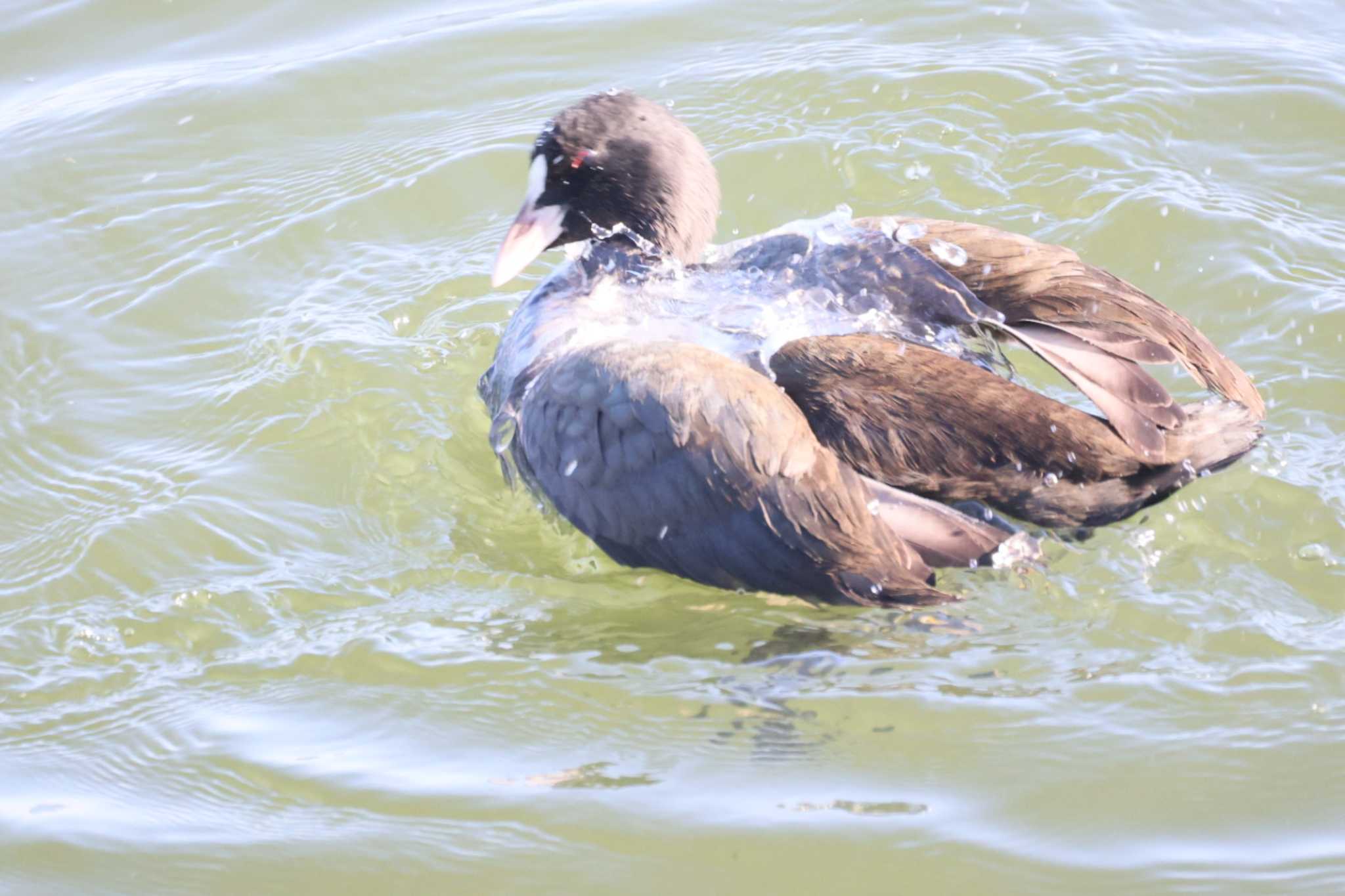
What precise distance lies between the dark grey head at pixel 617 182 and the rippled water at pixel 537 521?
55cm

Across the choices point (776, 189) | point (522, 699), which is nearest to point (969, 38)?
point (776, 189)

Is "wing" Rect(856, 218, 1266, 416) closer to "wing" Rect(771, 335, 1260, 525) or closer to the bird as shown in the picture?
the bird

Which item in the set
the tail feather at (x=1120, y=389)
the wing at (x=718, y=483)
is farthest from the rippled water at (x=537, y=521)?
the tail feather at (x=1120, y=389)

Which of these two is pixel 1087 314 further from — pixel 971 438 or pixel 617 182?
pixel 617 182

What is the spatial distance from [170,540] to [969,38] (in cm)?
379

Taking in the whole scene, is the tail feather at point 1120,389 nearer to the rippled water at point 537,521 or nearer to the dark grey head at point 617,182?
the rippled water at point 537,521

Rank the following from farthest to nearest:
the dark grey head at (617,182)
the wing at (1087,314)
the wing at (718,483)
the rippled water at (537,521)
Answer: the dark grey head at (617,182) → the wing at (1087,314) → the wing at (718,483) → the rippled water at (537,521)

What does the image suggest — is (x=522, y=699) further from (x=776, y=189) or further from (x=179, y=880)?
(x=776, y=189)

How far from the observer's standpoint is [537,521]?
Answer: 392 cm

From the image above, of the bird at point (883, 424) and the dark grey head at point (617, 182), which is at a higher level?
the dark grey head at point (617, 182)

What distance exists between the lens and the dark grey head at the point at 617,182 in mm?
4223

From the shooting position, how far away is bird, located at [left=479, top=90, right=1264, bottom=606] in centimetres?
316

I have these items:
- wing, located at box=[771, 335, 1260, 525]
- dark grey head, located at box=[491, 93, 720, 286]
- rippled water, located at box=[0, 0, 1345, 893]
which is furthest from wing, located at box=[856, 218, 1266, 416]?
dark grey head, located at box=[491, 93, 720, 286]

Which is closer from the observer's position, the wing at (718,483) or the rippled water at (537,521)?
the rippled water at (537,521)
